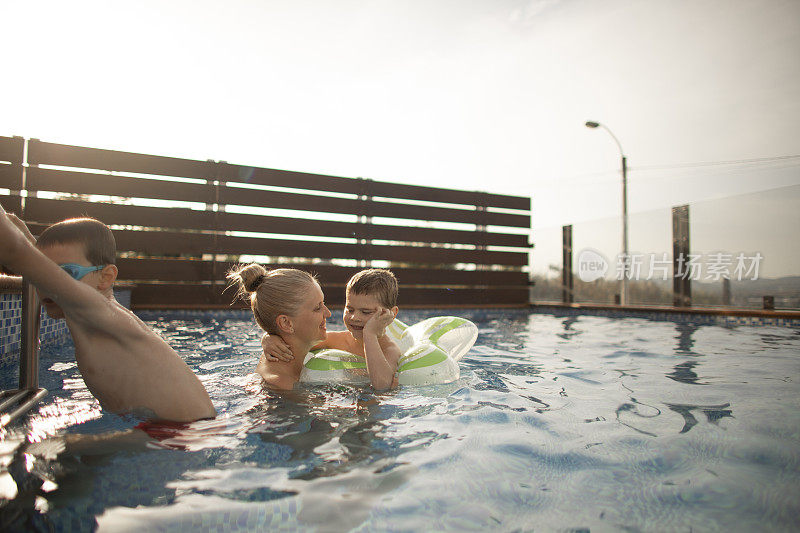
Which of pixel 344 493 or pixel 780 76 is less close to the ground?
pixel 780 76

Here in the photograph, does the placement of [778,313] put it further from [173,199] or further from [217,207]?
[173,199]

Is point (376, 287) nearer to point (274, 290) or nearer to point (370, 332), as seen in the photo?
point (370, 332)

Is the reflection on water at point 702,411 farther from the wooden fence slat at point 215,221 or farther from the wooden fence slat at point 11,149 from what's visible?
the wooden fence slat at point 11,149

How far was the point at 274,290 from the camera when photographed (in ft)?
8.12

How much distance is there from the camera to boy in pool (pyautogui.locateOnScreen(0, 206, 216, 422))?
4.84 ft

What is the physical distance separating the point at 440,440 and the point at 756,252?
27.2ft

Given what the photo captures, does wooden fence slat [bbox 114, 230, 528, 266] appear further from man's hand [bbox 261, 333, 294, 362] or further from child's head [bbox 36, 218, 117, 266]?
child's head [bbox 36, 218, 117, 266]

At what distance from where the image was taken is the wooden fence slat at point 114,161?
25.7ft

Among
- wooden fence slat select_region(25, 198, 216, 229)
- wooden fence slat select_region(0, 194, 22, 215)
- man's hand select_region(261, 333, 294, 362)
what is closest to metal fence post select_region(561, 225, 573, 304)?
wooden fence slat select_region(25, 198, 216, 229)

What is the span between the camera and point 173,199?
28.4 ft

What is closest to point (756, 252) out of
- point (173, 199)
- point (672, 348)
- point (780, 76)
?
point (672, 348)

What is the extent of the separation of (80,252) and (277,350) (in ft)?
3.73

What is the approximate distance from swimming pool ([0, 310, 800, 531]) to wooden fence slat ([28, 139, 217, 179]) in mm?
6454

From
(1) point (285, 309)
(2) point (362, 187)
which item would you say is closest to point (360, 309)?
(1) point (285, 309)
